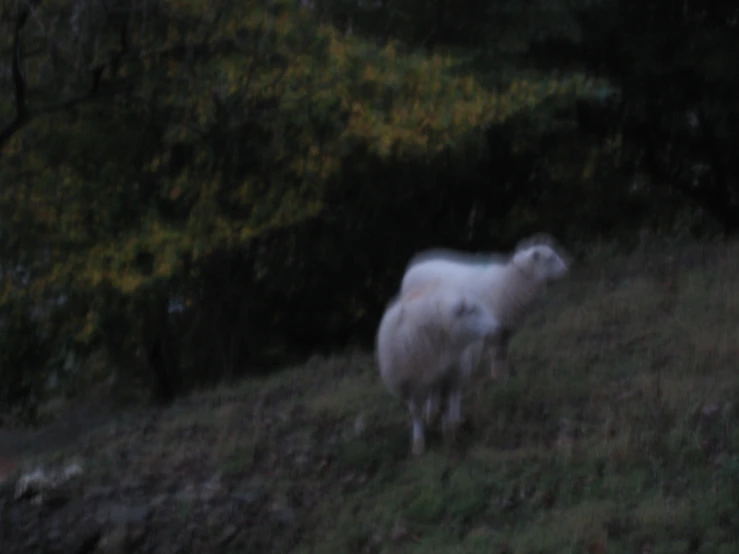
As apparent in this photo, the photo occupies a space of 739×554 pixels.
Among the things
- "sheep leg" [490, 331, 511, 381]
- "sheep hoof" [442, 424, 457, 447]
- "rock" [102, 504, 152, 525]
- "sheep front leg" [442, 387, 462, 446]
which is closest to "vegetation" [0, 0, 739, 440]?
"sheep leg" [490, 331, 511, 381]

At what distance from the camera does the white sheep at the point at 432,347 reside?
775 cm

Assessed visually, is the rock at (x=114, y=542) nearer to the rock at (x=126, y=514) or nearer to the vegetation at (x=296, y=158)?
the rock at (x=126, y=514)

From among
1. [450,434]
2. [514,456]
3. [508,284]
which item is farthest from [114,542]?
[508,284]

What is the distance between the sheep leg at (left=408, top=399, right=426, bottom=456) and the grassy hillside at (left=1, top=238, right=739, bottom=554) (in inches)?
→ 4.0

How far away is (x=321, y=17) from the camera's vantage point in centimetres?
1357

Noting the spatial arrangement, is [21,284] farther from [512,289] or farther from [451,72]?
[512,289]

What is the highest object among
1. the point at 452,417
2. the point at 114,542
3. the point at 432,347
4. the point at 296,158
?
the point at 296,158

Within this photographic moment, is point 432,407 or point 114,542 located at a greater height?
point 432,407

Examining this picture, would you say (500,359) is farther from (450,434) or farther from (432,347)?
(432,347)

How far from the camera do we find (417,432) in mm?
8016

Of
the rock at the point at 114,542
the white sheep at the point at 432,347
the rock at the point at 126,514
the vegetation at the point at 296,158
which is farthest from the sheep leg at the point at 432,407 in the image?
the vegetation at the point at 296,158

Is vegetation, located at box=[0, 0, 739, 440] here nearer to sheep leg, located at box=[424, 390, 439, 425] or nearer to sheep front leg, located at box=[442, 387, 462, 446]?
sheep leg, located at box=[424, 390, 439, 425]

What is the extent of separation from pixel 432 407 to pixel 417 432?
0.30m

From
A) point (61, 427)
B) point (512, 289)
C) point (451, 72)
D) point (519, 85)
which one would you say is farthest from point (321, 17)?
point (61, 427)
